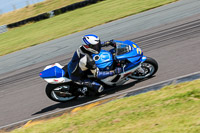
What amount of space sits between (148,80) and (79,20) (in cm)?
1251

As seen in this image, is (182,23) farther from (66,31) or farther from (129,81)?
(66,31)

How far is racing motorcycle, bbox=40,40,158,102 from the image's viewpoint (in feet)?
21.9

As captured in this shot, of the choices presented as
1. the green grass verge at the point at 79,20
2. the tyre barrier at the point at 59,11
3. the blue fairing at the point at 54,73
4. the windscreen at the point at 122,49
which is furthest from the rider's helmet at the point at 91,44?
the tyre barrier at the point at 59,11

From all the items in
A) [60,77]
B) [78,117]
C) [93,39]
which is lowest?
[78,117]

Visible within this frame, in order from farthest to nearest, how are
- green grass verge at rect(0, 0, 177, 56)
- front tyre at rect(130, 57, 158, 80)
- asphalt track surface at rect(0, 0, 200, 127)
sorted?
green grass verge at rect(0, 0, 177, 56)
asphalt track surface at rect(0, 0, 200, 127)
front tyre at rect(130, 57, 158, 80)

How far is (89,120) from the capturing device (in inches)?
207

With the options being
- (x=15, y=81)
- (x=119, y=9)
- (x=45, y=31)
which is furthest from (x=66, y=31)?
(x=15, y=81)

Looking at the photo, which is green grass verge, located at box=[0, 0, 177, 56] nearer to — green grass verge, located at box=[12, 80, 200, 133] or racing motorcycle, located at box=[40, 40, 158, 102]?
racing motorcycle, located at box=[40, 40, 158, 102]

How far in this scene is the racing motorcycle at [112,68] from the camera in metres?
6.66

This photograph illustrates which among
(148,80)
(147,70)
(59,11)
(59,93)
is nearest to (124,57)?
(147,70)

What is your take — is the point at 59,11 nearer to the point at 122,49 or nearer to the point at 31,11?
the point at 31,11

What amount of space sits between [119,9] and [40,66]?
852cm

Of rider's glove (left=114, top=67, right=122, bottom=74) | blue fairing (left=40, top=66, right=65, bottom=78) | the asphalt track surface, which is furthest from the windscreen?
blue fairing (left=40, top=66, right=65, bottom=78)

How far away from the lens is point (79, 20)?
18.7m
